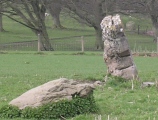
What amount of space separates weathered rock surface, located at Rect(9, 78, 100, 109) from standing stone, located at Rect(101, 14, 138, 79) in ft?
18.9

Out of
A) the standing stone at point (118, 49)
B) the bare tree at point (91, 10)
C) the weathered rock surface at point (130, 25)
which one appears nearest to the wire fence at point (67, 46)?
the bare tree at point (91, 10)

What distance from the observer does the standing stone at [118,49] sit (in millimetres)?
15727

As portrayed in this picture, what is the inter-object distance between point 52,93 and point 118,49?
6.25 m

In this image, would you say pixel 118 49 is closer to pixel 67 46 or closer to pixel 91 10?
pixel 67 46

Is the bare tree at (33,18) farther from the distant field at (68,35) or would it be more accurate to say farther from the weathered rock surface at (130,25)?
the weathered rock surface at (130,25)

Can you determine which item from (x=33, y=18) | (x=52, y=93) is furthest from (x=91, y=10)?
(x=52, y=93)

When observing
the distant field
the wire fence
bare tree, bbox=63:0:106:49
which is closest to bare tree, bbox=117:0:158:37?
the distant field

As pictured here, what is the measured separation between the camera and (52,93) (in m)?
9.82

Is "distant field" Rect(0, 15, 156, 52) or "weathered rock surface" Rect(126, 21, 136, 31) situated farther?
"weathered rock surface" Rect(126, 21, 136, 31)

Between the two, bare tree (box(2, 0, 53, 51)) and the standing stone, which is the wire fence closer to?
bare tree (box(2, 0, 53, 51))

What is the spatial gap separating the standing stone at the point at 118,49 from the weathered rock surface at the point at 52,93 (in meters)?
5.75

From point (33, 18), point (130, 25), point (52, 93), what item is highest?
point (33, 18)

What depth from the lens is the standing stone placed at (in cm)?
1573

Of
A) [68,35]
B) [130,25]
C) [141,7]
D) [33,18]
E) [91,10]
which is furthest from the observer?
[130,25]
